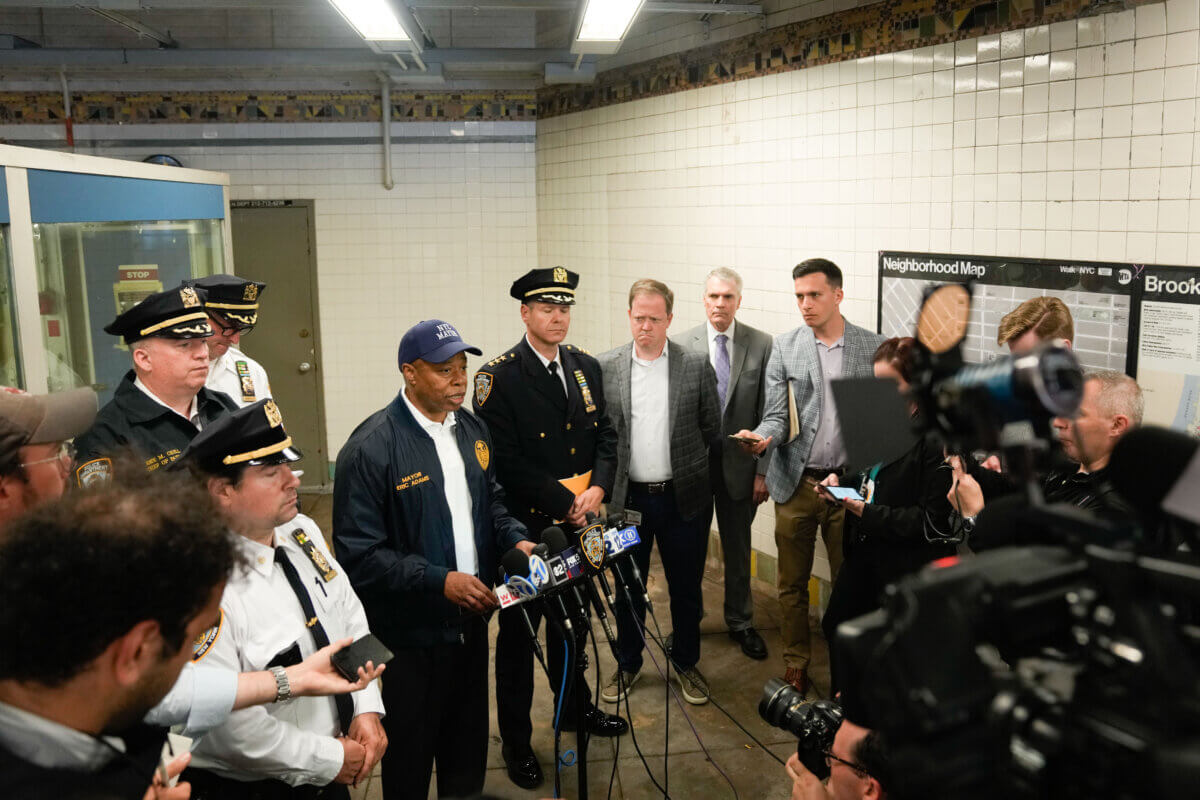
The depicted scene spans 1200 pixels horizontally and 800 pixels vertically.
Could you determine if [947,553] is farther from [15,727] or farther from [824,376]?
[15,727]

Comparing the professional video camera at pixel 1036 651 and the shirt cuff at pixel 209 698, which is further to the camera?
the shirt cuff at pixel 209 698

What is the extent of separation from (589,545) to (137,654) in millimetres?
1414

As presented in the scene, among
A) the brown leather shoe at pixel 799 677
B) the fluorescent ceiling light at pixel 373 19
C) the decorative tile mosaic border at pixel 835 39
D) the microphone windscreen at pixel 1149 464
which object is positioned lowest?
the brown leather shoe at pixel 799 677

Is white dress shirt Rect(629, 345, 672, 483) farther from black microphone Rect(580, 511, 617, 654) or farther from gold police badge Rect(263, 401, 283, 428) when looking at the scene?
gold police badge Rect(263, 401, 283, 428)

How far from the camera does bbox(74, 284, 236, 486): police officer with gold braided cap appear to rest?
2.79 m

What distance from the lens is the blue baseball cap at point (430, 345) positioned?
106 inches

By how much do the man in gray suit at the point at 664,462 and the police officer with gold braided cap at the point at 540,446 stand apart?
0.64 feet

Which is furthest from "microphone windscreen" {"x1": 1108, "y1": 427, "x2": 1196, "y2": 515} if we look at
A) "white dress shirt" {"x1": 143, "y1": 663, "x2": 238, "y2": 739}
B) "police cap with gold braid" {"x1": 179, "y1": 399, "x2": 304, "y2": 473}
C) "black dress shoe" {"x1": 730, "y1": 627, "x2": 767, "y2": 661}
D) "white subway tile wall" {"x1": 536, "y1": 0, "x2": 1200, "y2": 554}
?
"black dress shoe" {"x1": 730, "y1": 627, "x2": 767, "y2": 661}

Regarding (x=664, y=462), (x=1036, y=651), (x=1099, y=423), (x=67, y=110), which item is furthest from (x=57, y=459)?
(x=67, y=110)

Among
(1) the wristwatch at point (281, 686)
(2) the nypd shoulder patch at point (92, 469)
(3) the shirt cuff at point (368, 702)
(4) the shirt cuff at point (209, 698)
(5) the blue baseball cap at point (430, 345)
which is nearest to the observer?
(4) the shirt cuff at point (209, 698)

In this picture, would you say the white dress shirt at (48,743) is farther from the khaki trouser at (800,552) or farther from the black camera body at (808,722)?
the khaki trouser at (800,552)

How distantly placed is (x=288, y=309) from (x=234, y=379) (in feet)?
10.6

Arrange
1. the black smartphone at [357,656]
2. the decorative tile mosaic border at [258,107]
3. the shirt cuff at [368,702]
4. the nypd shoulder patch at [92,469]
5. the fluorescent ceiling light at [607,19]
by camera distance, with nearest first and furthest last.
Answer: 1. the black smartphone at [357,656]
2. the shirt cuff at [368,702]
3. the nypd shoulder patch at [92,469]
4. the fluorescent ceiling light at [607,19]
5. the decorative tile mosaic border at [258,107]

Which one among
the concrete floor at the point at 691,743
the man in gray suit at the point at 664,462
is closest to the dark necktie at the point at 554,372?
the man in gray suit at the point at 664,462
